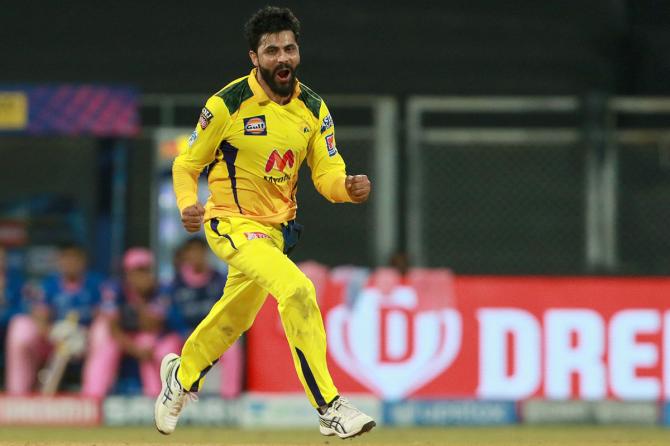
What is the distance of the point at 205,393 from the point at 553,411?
265 cm

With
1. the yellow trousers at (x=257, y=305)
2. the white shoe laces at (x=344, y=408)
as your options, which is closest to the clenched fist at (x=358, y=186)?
the yellow trousers at (x=257, y=305)

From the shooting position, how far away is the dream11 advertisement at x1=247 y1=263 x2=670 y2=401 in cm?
1256

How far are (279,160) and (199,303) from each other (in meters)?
4.16

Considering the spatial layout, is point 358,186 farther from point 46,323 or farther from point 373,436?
point 46,323

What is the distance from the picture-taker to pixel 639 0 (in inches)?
608

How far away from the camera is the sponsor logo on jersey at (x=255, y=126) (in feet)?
28.2

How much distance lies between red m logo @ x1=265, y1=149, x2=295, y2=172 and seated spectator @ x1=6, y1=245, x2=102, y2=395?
177 inches

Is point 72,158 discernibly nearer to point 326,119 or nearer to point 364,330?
point 364,330

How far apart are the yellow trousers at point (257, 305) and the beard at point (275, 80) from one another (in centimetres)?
70

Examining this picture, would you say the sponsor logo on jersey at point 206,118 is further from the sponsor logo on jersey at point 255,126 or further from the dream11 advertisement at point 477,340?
the dream11 advertisement at point 477,340

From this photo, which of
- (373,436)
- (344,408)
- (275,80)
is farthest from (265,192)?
(373,436)

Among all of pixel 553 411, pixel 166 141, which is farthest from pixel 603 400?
pixel 166 141

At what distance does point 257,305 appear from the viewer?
8.85 meters

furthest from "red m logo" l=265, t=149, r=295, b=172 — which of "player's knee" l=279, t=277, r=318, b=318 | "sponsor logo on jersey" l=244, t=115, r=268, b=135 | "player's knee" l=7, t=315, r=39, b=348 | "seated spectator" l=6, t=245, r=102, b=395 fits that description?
"player's knee" l=7, t=315, r=39, b=348
